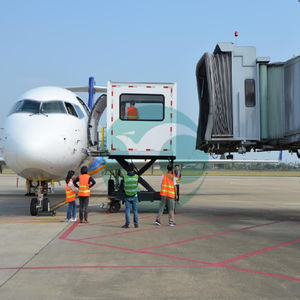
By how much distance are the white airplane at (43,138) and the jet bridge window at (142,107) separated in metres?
1.70

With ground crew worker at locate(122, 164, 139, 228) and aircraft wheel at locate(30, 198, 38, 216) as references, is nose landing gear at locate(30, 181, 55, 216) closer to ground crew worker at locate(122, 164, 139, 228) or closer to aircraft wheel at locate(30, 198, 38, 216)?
aircraft wheel at locate(30, 198, 38, 216)

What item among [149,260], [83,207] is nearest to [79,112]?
[83,207]

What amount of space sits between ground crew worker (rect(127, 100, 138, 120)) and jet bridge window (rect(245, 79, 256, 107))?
3.67 metres

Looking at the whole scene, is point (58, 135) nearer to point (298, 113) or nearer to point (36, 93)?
point (36, 93)

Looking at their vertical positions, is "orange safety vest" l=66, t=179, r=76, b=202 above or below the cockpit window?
below

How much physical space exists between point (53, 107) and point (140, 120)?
2.83 meters

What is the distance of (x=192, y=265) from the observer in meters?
6.44

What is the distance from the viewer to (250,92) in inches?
452

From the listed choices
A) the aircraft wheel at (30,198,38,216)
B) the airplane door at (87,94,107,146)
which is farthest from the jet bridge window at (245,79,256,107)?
the aircraft wheel at (30,198,38,216)

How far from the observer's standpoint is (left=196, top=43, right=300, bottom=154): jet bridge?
11.4 metres

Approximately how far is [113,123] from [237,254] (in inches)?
276

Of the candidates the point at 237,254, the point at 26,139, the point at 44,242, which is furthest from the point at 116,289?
the point at 26,139

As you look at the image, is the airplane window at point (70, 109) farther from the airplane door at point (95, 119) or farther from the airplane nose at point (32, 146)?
the airplane nose at point (32, 146)

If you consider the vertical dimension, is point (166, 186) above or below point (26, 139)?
below
